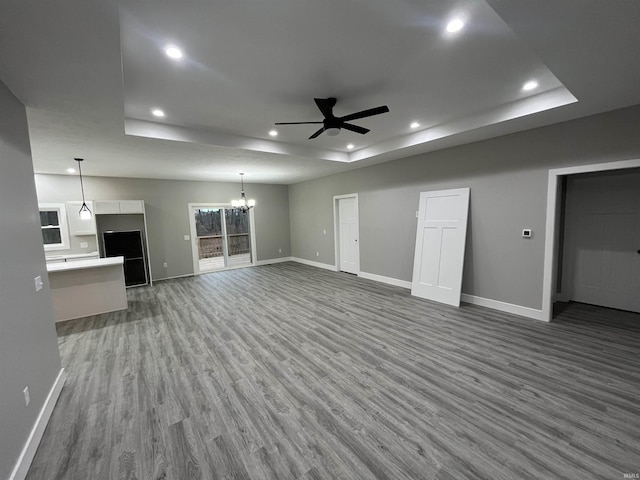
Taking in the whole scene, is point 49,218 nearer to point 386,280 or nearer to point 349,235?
point 349,235

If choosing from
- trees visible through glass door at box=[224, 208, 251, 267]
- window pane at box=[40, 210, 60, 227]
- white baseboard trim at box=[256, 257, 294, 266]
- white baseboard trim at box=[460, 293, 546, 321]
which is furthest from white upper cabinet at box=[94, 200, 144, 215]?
white baseboard trim at box=[460, 293, 546, 321]

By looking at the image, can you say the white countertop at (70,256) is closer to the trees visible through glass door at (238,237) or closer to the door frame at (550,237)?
the trees visible through glass door at (238,237)

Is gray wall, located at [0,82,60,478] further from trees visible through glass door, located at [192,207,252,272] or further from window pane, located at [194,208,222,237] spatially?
window pane, located at [194,208,222,237]

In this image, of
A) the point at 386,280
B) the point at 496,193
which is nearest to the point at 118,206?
the point at 386,280

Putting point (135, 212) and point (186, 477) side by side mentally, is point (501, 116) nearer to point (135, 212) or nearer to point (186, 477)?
point (186, 477)

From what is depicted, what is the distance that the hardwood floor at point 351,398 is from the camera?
166 centimetres

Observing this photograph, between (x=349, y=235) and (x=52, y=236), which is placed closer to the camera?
(x=52, y=236)

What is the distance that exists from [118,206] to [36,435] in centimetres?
530

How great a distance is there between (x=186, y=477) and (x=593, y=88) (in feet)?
14.9

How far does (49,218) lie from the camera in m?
5.54

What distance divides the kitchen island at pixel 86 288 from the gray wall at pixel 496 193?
5.11m

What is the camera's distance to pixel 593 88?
7.98 feet

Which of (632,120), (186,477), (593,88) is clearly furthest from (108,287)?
(632,120)

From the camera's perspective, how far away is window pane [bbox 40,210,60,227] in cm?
548
